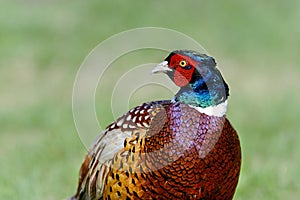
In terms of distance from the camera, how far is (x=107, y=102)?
795 centimetres

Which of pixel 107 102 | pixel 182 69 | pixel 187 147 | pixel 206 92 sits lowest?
pixel 187 147

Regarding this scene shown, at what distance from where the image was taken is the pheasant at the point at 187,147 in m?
3.84

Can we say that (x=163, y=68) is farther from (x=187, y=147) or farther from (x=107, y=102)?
(x=107, y=102)

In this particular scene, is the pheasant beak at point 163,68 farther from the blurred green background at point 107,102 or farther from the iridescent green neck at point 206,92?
the blurred green background at point 107,102

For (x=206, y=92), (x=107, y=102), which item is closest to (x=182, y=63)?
(x=206, y=92)

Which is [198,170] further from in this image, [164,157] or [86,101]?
[86,101]

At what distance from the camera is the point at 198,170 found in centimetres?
384

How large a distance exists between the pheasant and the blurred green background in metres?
1.60

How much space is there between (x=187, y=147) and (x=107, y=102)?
4.16m

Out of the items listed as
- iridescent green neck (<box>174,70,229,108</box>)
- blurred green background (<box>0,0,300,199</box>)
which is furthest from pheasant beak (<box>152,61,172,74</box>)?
blurred green background (<box>0,0,300,199</box>)

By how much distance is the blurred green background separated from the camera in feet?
19.3
